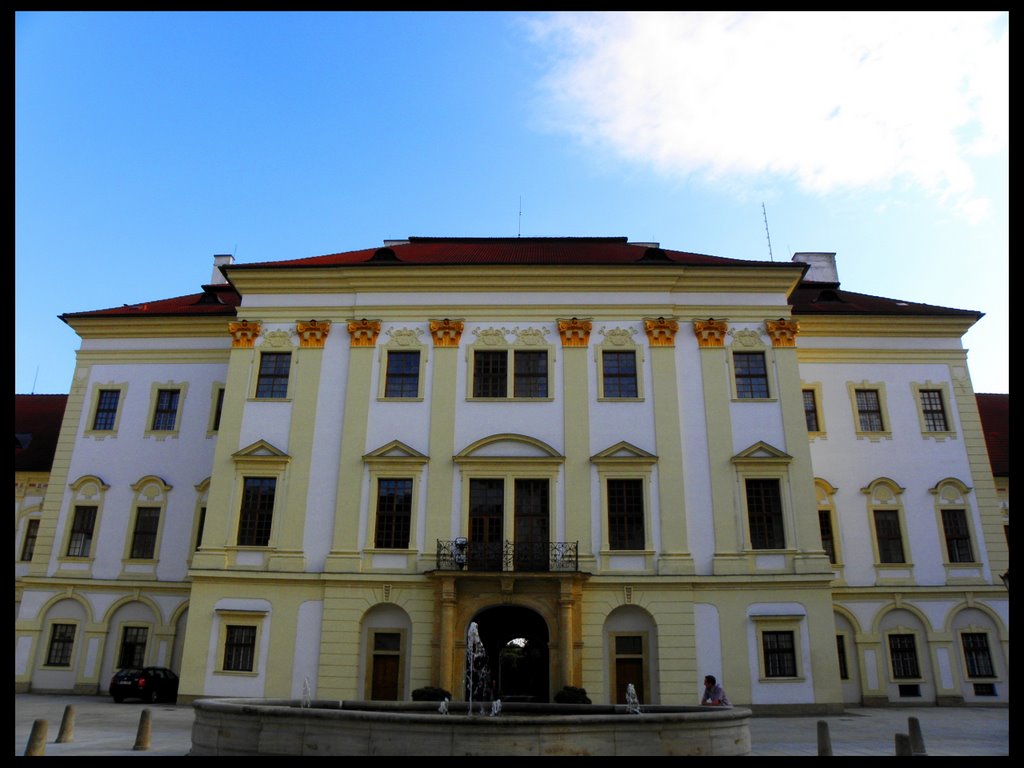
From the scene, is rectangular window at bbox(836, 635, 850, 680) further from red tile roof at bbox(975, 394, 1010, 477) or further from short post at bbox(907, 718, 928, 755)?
short post at bbox(907, 718, 928, 755)

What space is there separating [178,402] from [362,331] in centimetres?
793

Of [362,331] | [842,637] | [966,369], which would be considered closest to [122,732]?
[362,331]

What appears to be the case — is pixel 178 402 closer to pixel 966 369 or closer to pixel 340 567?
pixel 340 567

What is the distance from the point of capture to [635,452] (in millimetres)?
23078

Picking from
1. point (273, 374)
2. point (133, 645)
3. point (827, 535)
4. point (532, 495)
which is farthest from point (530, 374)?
point (133, 645)

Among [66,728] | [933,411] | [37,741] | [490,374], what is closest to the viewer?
[37,741]

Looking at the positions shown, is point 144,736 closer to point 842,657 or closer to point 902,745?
point 902,745

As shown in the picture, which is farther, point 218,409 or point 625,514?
point 218,409

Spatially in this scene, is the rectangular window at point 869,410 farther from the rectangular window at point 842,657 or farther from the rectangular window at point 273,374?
the rectangular window at point 273,374

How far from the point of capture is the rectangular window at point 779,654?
21.3 meters

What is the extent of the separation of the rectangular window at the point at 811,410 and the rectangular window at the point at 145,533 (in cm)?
2280

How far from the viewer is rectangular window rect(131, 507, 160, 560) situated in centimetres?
2594

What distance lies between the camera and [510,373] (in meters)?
24.3

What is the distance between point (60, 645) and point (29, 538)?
6.90 metres
